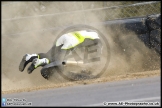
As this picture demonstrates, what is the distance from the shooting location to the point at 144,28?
1138 centimetres

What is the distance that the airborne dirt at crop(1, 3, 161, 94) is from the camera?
422 inches

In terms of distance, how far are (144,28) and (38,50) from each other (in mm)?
3028

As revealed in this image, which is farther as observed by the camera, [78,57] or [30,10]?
[30,10]

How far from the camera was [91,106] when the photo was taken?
247 inches

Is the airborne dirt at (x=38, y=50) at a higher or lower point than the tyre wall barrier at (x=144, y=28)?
lower

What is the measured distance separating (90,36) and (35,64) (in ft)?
4.81

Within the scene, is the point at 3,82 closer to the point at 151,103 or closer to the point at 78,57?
the point at 78,57

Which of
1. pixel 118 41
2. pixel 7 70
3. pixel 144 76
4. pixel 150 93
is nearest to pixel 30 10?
pixel 7 70

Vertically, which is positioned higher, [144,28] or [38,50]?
[144,28]

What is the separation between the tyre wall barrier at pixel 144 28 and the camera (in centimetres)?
1126

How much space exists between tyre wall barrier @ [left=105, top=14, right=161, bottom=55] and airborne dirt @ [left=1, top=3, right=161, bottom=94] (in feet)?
0.45

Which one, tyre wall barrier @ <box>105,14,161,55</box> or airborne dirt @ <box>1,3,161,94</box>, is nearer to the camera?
airborne dirt @ <box>1,3,161,94</box>

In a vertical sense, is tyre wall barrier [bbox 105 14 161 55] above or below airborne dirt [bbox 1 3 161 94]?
above

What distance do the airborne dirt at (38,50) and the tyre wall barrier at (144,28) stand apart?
0.45ft
